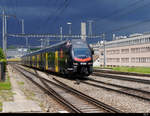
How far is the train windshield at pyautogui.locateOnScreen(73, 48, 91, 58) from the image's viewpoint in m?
21.3

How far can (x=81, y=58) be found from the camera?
21.2 m

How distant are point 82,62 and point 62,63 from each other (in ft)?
8.71

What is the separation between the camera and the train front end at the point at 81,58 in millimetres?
21000

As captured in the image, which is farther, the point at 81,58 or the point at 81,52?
the point at 81,52

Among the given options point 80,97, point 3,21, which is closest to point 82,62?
point 80,97

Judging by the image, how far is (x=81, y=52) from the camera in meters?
21.6

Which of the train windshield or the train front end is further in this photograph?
the train windshield

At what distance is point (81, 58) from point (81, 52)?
0.63 meters

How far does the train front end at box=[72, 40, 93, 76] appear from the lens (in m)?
21.0

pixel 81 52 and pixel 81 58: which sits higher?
pixel 81 52

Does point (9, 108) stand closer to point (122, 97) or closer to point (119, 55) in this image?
point (122, 97)

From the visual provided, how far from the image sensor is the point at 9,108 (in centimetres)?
880

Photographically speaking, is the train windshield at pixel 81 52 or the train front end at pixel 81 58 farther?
the train windshield at pixel 81 52

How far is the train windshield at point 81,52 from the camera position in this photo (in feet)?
69.8
